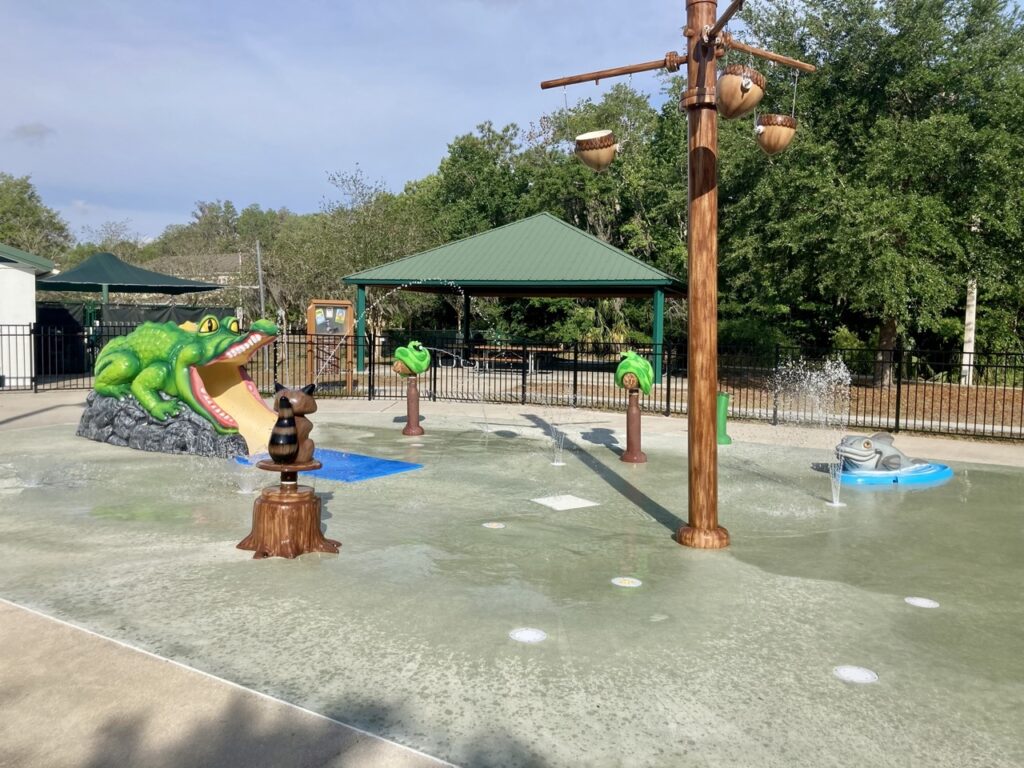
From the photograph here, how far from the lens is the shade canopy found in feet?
87.8

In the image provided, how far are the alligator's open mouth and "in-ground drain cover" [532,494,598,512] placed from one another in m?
4.32

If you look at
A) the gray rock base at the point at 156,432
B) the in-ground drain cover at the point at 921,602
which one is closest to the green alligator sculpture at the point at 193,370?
the gray rock base at the point at 156,432

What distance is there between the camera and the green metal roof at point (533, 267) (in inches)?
894

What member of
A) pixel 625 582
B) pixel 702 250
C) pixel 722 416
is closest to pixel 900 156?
pixel 722 416

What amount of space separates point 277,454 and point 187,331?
594 centimetres

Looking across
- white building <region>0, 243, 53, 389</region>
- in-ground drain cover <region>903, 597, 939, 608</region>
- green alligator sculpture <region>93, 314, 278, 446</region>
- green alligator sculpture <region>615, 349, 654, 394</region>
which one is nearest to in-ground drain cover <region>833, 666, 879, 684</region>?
in-ground drain cover <region>903, 597, 939, 608</region>

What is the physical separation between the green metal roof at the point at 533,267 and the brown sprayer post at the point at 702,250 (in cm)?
1582

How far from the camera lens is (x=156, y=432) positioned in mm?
10469

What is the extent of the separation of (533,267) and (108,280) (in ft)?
48.1

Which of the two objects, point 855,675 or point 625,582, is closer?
point 855,675

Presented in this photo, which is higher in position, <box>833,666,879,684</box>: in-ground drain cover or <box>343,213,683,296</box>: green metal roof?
<box>343,213,683,296</box>: green metal roof

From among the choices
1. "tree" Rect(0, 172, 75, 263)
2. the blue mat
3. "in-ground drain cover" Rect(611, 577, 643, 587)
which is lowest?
"in-ground drain cover" Rect(611, 577, 643, 587)

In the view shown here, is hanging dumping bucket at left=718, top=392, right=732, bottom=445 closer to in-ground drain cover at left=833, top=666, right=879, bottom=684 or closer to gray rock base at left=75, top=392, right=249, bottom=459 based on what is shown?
gray rock base at left=75, top=392, right=249, bottom=459

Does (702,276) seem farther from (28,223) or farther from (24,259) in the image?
(28,223)
